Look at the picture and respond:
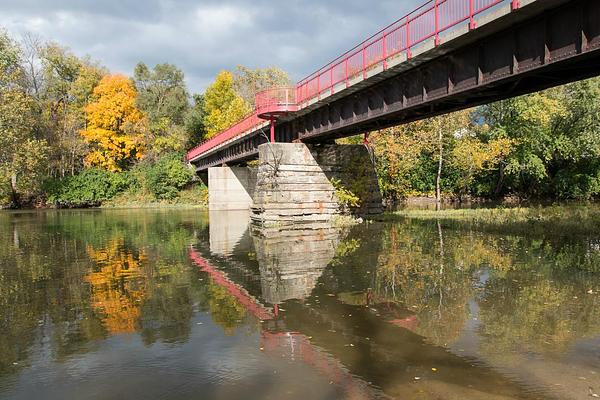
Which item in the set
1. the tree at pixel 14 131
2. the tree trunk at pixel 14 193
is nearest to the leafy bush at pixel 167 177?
the tree at pixel 14 131

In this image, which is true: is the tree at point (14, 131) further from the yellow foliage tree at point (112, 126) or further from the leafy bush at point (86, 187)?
the yellow foliage tree at point (112, 126)

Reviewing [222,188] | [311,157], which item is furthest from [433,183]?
[311,157]

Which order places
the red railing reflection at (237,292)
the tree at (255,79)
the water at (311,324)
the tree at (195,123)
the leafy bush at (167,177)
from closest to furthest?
the water at (311,324) < the red railing reflection at (237,292) < the leafy bush at (167,177) < the tree at (195,123) < the tree at (255,79)

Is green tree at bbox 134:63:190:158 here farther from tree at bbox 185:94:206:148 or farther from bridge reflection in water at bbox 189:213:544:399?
bridge reflection in water at bbox 189:213:544:399

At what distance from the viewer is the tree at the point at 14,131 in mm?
42844

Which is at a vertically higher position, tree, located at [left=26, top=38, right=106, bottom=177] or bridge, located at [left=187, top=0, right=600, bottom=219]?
tree, located at [left=26, top=38, right=106, bottom=177]

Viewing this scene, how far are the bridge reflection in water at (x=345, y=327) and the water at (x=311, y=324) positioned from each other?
3cm

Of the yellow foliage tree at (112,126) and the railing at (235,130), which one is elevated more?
the yellow foliage tree at (112,126)

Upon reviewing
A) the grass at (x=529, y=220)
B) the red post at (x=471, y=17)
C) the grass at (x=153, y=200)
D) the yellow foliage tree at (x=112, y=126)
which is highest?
the yellow foliage tree at (x=112, y=126)

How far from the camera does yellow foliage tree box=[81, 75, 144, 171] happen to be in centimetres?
5809

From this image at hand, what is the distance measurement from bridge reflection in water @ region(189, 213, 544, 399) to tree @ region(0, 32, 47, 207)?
3880 cm

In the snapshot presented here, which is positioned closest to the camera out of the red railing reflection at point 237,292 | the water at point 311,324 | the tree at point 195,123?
the water at point 311,324

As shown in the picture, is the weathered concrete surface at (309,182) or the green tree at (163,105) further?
the green tree at (163,105)

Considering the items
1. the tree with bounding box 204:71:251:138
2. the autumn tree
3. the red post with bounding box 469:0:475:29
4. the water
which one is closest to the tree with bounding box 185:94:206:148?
the tree with bounding box 204:71:251:138
